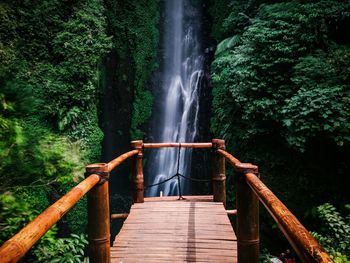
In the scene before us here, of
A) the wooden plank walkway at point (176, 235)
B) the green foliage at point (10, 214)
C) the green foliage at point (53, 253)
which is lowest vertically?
the green foliage at point (53, 253)

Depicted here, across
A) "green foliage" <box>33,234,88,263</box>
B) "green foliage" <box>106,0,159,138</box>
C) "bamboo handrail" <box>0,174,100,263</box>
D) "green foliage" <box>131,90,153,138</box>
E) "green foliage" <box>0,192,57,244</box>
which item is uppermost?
"green foliage" <box>106,0,159,138</box>

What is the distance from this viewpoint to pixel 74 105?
9172 mm

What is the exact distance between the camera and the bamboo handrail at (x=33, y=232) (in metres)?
0.99

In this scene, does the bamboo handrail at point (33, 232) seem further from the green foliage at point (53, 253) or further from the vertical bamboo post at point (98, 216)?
the green foliage at point (53, 253)

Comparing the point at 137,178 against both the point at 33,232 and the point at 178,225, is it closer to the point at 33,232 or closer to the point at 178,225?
the point at 178,225

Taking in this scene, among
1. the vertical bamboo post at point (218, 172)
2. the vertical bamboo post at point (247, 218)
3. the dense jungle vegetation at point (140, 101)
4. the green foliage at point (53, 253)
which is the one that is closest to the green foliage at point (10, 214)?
the dense jungle vegetation at point (140, 101)

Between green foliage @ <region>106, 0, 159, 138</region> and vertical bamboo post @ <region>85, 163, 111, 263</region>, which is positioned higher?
green foliage @ <region>106, 0, 159, 138</region>

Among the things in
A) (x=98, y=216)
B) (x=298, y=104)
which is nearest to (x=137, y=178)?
(x=98, y=216)

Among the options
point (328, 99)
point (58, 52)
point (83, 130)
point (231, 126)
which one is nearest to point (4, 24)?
point (58, 52)

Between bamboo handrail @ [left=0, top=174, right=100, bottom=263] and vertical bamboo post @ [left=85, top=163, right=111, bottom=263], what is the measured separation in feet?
1.42

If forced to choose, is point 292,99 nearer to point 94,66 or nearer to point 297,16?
point 297,16

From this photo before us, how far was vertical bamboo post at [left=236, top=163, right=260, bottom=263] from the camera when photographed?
2.10 metres

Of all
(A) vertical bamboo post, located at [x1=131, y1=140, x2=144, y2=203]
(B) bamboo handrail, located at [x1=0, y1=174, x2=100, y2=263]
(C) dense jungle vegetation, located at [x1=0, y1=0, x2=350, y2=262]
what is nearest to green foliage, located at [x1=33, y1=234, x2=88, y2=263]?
(C) dense jungle vegetation, located at [x1=0, y1=0, x2=350, y2=262]

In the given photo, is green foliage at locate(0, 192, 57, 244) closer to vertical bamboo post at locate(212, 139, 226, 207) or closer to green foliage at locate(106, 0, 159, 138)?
vertical bamboo post at locate(212, 139, 226, 207)
